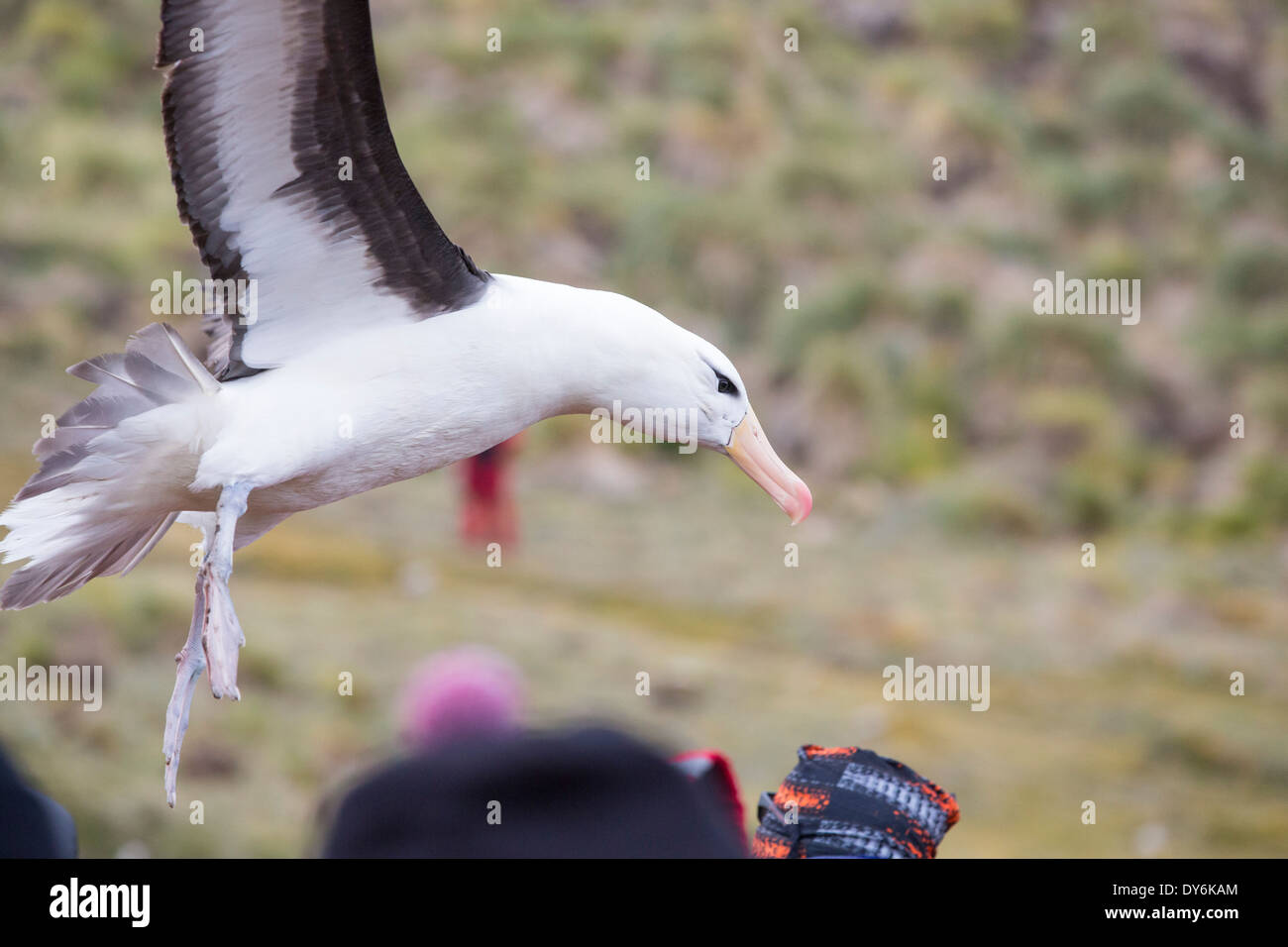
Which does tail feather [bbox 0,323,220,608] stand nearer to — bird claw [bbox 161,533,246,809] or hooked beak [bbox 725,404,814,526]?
bird claw [bbox 161,533,246,809]

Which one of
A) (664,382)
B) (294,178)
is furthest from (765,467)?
(294,178)

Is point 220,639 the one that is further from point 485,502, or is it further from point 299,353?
point 485,502

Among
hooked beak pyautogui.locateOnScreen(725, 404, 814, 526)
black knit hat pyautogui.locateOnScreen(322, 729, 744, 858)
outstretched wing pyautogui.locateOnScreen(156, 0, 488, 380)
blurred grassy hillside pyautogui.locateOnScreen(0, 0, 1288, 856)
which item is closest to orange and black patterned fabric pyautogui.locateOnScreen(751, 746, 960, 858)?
black knit hat pyautogui.locateOnScreen(322, 729, 744, 858)

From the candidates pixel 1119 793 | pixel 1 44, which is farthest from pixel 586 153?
pixel 1119 793

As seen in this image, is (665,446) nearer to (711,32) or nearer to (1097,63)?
(711,32)

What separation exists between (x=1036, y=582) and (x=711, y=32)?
6.52 meters

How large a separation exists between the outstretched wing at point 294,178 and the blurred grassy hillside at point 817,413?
131 inches

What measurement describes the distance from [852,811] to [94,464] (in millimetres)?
1430

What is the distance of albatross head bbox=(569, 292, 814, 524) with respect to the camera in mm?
2578

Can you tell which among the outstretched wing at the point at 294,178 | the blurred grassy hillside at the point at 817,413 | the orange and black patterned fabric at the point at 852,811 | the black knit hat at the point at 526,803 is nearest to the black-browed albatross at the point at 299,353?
the outstretched wing at the point at 294,178

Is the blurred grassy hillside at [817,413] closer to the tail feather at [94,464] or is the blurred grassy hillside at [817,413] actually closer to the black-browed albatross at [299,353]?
the tail feather at [94,464]

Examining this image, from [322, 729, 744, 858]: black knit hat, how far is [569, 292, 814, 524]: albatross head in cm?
163

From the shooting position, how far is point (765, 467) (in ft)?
9.45

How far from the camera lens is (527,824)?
955 millimetres
